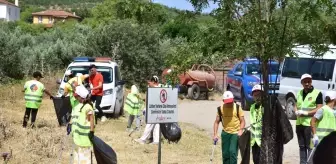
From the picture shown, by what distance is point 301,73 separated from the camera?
19172mm

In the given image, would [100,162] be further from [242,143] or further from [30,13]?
[30,13]

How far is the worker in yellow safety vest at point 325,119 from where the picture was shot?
898 centimetres

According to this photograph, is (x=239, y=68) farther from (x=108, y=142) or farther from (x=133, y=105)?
(x=108, y=142)

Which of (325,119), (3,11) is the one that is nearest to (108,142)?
(325,119)

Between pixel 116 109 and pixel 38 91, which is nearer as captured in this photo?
pixel 38 91

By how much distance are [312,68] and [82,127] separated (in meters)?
11.4

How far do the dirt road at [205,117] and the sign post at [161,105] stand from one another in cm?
312

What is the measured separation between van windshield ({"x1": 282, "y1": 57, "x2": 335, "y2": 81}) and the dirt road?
170 cm

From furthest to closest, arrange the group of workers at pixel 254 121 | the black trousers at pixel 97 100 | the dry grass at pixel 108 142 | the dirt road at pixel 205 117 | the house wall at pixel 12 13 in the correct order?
the house wall at pixel 12 13
the black trousers at pixel 97 100
the dirt road at pixel 205 117
the dry grass at pixel 108 142
the group of workers at pixel 254 121

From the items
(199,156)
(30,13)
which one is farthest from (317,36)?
(30,13)

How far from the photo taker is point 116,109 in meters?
18.3

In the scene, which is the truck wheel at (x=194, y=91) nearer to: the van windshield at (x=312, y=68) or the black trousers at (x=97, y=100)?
the van windshield at (x=312, y=68)

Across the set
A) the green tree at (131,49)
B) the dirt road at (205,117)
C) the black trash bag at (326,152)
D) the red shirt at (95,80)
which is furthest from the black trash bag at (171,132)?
the green tree at (131,49)

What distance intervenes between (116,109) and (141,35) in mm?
12063
